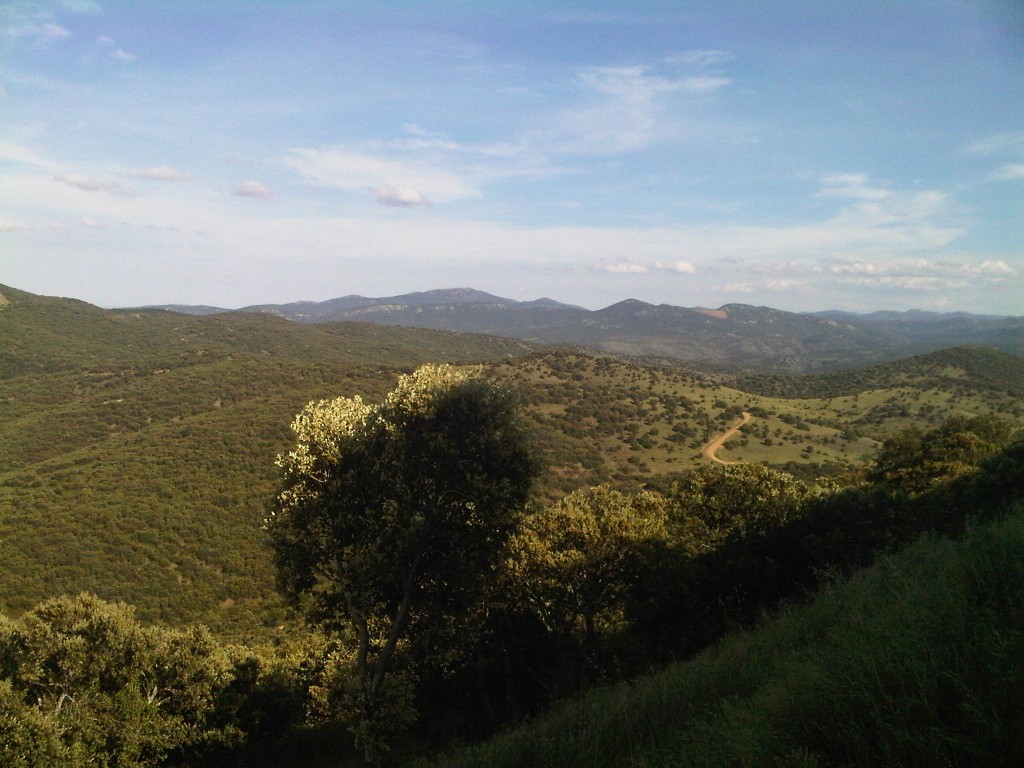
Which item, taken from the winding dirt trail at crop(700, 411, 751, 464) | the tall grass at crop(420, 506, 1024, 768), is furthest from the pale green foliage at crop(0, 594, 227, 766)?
the winding dirt trail at crop(700, 411, 751, 464)

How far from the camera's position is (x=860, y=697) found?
164 inches

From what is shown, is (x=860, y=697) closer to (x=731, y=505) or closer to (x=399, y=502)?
(x=399, y=502)

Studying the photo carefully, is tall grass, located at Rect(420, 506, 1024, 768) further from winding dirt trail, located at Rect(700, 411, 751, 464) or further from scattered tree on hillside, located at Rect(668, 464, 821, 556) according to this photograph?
winding dirt trail, located at Rect(700, 411, 751, 464)

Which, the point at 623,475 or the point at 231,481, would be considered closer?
the point at 231,481

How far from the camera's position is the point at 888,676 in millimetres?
4328

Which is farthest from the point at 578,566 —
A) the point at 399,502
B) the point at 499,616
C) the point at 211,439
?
the point at 211,439

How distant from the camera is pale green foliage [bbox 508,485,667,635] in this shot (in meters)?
15.2

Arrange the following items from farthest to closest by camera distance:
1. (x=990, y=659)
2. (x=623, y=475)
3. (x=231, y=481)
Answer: (x=623, y=475) < (x=231, y=481) < (x=990, y=659)

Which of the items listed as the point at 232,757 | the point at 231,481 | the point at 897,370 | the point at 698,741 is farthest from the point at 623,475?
the point at 897,370

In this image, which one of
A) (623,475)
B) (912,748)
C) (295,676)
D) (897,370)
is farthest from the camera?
(897,370)

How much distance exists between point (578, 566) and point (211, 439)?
2504 inches

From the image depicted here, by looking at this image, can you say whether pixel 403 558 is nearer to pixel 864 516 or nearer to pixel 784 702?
pixel 784 702

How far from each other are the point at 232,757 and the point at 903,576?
A: 57.4ft

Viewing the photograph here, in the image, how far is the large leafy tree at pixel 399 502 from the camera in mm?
11445
